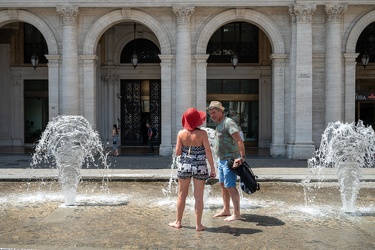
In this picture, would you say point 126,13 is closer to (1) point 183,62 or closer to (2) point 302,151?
(1) point 183,62

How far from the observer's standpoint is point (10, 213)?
30.3ft

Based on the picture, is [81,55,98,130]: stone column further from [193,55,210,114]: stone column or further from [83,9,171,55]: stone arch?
[193,55,210,114]: stone column

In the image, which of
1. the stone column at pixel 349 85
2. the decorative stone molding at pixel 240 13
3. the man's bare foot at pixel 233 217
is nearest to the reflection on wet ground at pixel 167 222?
the man's bare foot at pixel 233 217

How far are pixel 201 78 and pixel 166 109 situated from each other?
2137 millimetres

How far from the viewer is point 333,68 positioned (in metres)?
21.3

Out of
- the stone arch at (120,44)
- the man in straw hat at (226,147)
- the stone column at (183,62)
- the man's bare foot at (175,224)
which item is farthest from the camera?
the stone arch at (120,44)

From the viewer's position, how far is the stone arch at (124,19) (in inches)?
854

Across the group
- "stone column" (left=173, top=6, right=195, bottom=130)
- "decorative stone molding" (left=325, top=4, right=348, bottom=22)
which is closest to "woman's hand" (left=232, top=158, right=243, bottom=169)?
"stone column" (left=173, top=6, right=195, bottom=130)

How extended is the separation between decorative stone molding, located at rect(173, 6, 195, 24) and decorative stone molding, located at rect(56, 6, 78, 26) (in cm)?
448

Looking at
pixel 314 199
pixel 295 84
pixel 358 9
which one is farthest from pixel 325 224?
pixel 358 9

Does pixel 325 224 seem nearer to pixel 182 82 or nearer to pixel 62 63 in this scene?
pixel 182 82

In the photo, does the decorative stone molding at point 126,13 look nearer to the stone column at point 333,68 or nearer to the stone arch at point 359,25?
the stone column at point 333,68

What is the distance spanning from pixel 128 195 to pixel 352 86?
1403 centimetres

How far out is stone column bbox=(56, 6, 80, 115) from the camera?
2142 centimetres
